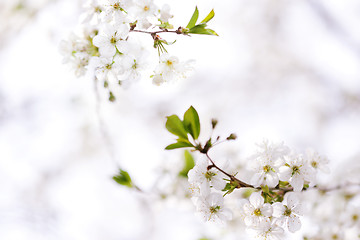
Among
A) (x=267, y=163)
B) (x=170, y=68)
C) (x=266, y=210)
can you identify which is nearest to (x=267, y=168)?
(x=267, y=163)

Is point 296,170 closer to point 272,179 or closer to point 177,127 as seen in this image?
point 272,179

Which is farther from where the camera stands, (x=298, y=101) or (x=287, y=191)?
(x=298, y=101)

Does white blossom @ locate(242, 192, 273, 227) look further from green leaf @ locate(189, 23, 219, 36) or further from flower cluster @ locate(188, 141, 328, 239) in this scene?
green leaf @ locate(189, 23, 219, 36)

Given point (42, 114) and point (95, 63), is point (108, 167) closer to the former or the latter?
point (42, 114)

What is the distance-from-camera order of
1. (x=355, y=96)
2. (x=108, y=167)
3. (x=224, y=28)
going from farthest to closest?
(x=108, y=167)
(x=224, y=28)
(x=355, y=96)

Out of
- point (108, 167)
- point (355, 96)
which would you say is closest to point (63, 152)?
point (108, 167)

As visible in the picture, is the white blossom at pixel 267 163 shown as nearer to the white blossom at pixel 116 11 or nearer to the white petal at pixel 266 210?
the white petal at pixel 266 210

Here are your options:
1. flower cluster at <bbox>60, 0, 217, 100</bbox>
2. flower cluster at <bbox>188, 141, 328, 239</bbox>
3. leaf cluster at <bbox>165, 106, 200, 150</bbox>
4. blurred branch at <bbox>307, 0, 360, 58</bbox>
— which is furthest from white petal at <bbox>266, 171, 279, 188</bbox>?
blurred branch at <bbox>307, 0, 360, 58</bbox>
